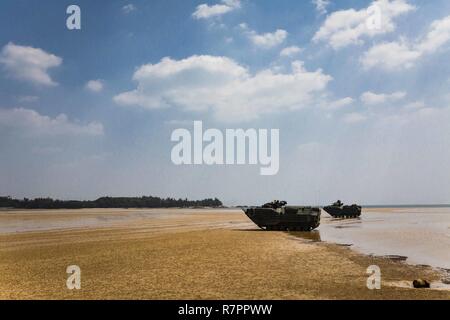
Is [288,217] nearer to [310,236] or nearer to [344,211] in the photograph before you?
[310,236]

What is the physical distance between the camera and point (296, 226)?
3828 cm

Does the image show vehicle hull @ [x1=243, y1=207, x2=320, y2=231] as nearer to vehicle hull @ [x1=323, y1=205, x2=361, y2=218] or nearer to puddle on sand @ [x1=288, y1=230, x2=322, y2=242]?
puddle on sand @ [x1=288, y1=230, x2=322, y2=242]

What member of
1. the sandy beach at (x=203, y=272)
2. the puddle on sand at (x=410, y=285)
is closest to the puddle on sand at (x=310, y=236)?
the sandy beach at (x=203, y=272)

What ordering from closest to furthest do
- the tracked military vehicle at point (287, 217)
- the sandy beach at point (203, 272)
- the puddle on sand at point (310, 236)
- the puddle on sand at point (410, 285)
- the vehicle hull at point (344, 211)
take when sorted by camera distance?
the sandy beach at point (203, 272), the puddle on sand at point (410, 285), the puddle on sand at point (310, 236), the tracked military vehicle at point (287, 217), the vehicle hull at point (344, 211)

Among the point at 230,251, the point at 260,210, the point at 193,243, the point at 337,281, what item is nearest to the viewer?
the point at 337,281

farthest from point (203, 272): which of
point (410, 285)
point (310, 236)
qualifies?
point (310, 236)

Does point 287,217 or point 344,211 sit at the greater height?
point 287,217

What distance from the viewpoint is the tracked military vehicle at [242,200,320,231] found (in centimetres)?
3772

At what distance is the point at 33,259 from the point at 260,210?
21885 millimetres

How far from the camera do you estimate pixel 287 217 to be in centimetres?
3791

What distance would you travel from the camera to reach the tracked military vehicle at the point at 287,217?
37.7 m

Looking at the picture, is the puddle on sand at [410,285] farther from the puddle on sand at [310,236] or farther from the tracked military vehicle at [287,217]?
the tracked military vehicle at [287,217]

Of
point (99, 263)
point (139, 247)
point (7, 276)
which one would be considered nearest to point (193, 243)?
point (139, 247)

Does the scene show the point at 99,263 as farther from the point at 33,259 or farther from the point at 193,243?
the point at 193,243
